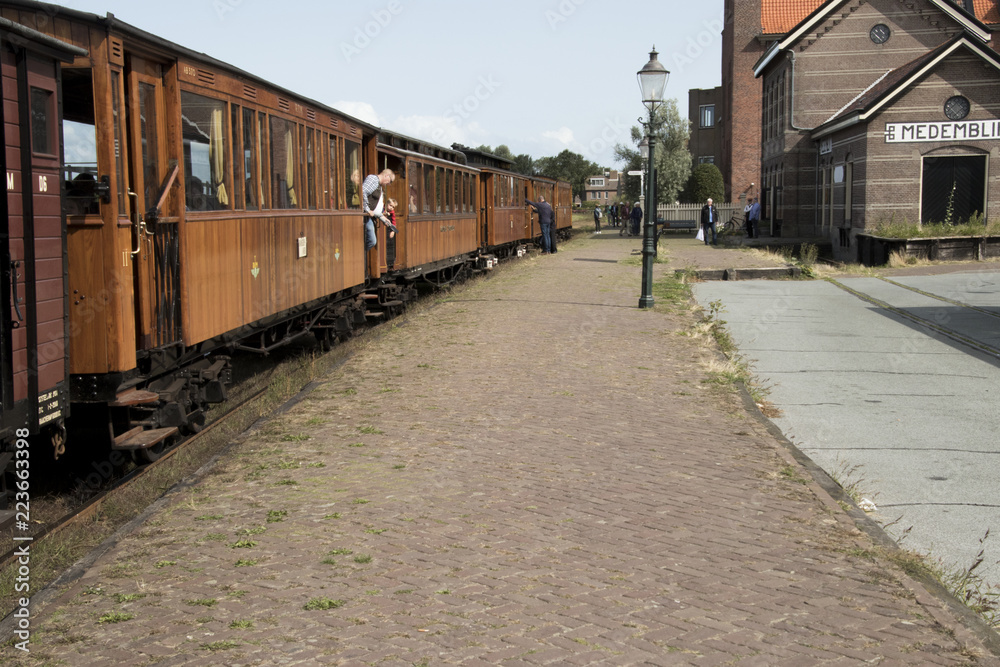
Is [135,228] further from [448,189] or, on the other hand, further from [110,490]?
[448,189]

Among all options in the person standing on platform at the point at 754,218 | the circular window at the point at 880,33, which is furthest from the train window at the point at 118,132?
the person standing on platform at the point at 754,218

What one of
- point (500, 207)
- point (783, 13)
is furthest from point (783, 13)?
point (500, 207)

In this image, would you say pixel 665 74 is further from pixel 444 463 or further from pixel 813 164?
pixel 813 164

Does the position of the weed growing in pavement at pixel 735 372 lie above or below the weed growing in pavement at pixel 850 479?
above

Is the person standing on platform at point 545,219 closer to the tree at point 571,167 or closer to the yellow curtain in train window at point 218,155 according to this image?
the yellow curtain in train window at point 218,155

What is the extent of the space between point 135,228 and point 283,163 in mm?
3686

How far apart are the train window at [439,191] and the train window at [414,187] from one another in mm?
1677

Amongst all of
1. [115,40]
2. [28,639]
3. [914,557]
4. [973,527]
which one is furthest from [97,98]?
[973,527]

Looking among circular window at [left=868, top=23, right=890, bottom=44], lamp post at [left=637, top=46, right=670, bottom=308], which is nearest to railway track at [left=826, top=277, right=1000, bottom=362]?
lamp post at [left=637, top=46, right=670, bottom=308]

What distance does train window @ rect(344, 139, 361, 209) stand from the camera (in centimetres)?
1326

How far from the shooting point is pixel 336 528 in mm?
5172

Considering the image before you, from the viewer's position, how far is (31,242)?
535 cm

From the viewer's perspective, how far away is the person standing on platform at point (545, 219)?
31766 mm

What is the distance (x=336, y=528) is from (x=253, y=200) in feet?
15.6
